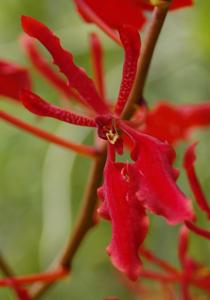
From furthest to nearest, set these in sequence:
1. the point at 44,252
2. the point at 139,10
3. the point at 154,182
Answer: the point at 44,252 < the point at 139,10 < the point at 154,182

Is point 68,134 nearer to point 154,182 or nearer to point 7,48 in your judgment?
point 7,48

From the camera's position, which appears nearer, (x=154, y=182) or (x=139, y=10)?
(x=154, y=182)

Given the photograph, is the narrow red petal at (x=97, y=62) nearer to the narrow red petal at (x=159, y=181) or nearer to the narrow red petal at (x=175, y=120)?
the narrow red petal at (x=175, y=120)

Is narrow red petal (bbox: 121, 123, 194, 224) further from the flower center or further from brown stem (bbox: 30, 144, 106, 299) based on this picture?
brown stem (bbox: 30, 144, 106, 299)

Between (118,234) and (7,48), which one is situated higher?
(118,234)

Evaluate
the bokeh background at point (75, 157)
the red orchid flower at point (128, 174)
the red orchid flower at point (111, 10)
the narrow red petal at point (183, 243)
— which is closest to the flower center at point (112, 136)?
the red orchid flower at point (128, 174)

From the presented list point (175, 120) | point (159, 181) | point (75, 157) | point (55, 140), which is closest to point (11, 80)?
point (55, 140)

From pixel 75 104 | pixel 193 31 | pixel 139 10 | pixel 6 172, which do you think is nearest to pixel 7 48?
pixel 6 172

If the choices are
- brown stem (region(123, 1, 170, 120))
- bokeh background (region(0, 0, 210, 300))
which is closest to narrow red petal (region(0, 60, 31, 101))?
brown stem (region(123, 1, 170, 120))
